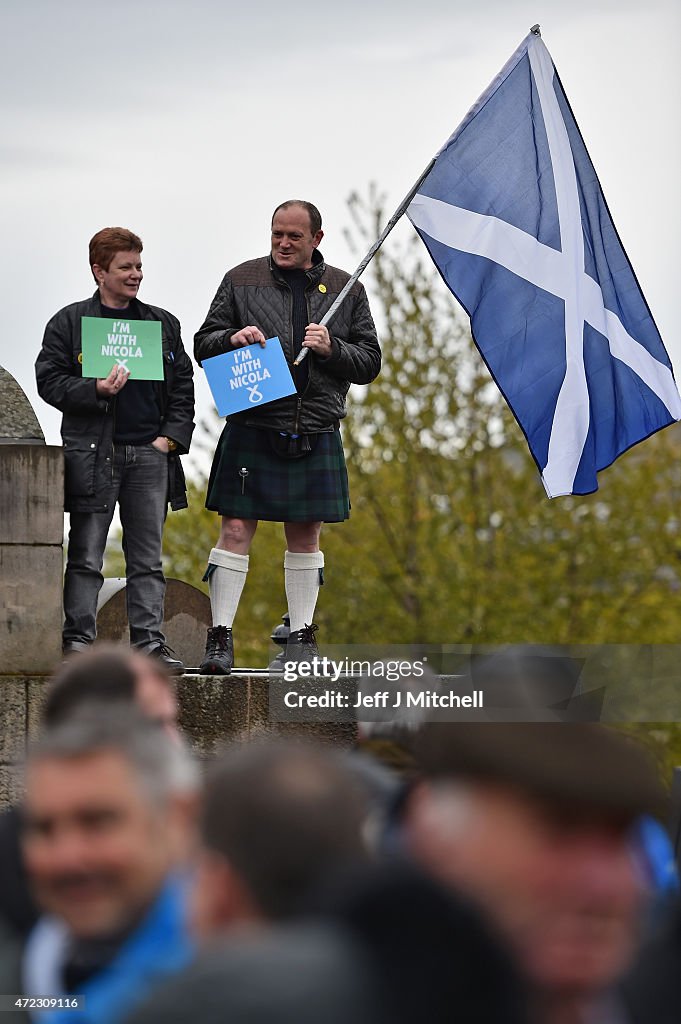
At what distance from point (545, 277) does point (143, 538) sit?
210 cm

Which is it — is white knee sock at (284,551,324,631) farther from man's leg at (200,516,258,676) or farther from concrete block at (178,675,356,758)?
concrete block at (178,675,356,758)

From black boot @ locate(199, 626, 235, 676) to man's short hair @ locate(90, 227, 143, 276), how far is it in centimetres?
146

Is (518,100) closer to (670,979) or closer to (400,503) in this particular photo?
(670,979)

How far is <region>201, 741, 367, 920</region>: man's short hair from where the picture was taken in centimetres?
129

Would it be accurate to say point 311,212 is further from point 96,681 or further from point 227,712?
point 96,681

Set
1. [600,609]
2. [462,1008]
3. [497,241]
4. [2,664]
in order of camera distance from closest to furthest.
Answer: [462,1008] < [2,664] < [497,241] < [600,609]

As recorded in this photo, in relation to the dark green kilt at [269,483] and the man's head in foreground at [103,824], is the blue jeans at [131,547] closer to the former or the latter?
the dark green kilt at [269,483]

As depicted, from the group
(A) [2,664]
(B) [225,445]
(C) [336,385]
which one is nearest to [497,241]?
(C) [336,385]

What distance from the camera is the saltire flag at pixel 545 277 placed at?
650cm

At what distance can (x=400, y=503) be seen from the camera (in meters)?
19.5

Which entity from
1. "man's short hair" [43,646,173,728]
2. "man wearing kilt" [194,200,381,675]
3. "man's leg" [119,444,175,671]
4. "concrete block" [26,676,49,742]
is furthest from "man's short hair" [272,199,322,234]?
"man's short hair" [43,646,173,728]

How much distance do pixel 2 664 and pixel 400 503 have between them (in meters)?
14.0

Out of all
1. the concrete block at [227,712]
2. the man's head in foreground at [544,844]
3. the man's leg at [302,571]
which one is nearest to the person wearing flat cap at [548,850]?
the man's head in foreground at [544,844]

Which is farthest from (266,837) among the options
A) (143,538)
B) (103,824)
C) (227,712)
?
(143,538)
